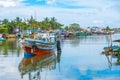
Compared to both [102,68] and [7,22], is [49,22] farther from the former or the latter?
[102,68]

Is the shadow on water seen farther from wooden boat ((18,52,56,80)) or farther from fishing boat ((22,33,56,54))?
fishing boat ((22,33,56,54))

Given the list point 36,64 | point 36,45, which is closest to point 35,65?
point 36,64

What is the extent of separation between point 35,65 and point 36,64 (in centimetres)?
61

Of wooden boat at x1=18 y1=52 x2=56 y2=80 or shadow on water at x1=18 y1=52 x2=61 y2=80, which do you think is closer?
shadow on water at x1=18 y1=52 x2=61 y2=80

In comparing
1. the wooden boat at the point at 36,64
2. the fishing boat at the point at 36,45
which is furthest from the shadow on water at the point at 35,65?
the fishing boat at the point at 36,45

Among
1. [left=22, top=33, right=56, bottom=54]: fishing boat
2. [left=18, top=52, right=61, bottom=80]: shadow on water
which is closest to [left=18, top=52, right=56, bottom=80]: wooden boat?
[left=18, top=52, right=61, bottom=80]: shadow on water

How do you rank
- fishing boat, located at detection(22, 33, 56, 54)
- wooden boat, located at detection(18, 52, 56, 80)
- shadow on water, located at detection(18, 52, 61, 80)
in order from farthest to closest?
fishing boat, located at detection(22, 33, 56, 54) < wooden boat, located at detection(18, 52, 56, 80) < shadow on water, located at detection(18, 52, 61, 80)

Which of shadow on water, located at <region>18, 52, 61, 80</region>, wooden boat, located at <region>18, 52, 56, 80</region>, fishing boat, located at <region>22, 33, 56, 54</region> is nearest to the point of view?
shadow on water, located at <region>18, 52, 61, 80</region>

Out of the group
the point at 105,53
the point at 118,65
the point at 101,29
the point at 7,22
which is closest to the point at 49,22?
the point at 7,22

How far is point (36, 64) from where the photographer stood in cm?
2705

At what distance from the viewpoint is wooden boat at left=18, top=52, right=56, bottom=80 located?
23.4 metres

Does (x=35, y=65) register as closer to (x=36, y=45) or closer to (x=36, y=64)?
(x=36, y=64)

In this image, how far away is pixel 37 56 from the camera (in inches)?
1251

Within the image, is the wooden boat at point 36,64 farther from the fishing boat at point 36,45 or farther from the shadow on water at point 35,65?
the fishing boat at point 36,45
